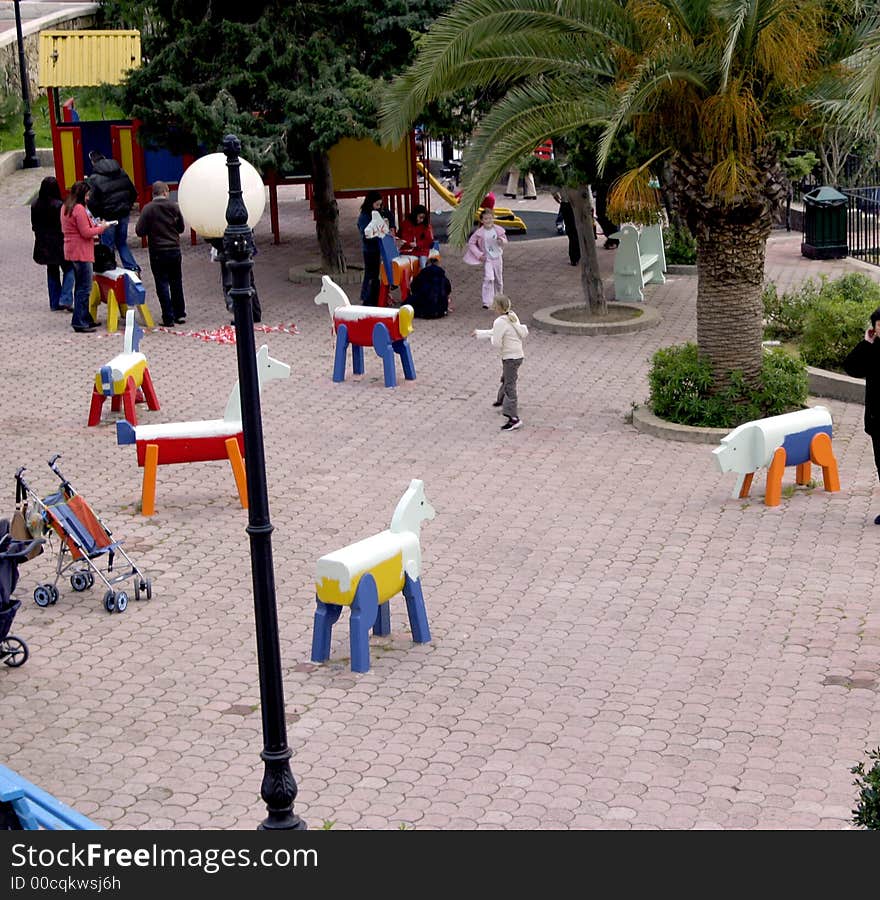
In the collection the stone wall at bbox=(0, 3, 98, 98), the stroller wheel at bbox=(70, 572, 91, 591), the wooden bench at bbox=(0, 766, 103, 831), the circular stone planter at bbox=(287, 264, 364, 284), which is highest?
the stone wall at bbox=(0, 3, 98, 98)

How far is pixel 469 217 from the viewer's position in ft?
47.9

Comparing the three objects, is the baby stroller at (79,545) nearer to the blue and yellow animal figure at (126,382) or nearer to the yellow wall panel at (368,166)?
the blue and yellow animal figure at (126,382)

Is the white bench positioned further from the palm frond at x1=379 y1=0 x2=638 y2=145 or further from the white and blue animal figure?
the white and blue animal figure

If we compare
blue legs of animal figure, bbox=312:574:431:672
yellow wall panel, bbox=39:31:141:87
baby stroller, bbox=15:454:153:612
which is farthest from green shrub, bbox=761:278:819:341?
yellow wall panel, bbox=39:31:141:87

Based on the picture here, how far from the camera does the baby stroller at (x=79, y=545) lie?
34.8 ft

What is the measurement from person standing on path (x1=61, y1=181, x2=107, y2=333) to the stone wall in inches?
698

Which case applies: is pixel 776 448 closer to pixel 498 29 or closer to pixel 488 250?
pixel 498 29

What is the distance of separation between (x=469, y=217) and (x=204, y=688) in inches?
255

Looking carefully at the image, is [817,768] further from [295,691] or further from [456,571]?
[456,571]

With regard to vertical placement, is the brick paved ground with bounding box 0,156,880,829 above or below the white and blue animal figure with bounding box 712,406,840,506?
below

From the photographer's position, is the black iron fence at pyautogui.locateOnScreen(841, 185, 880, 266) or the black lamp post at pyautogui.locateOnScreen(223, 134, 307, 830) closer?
the black lamp post at pyautogui.locateOnScreen(223, 134, 307, 830)

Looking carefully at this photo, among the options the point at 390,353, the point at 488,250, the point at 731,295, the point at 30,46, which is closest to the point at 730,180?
the point at 731,295

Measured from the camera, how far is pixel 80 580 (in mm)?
11047

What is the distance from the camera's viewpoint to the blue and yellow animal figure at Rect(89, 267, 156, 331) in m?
18.9
